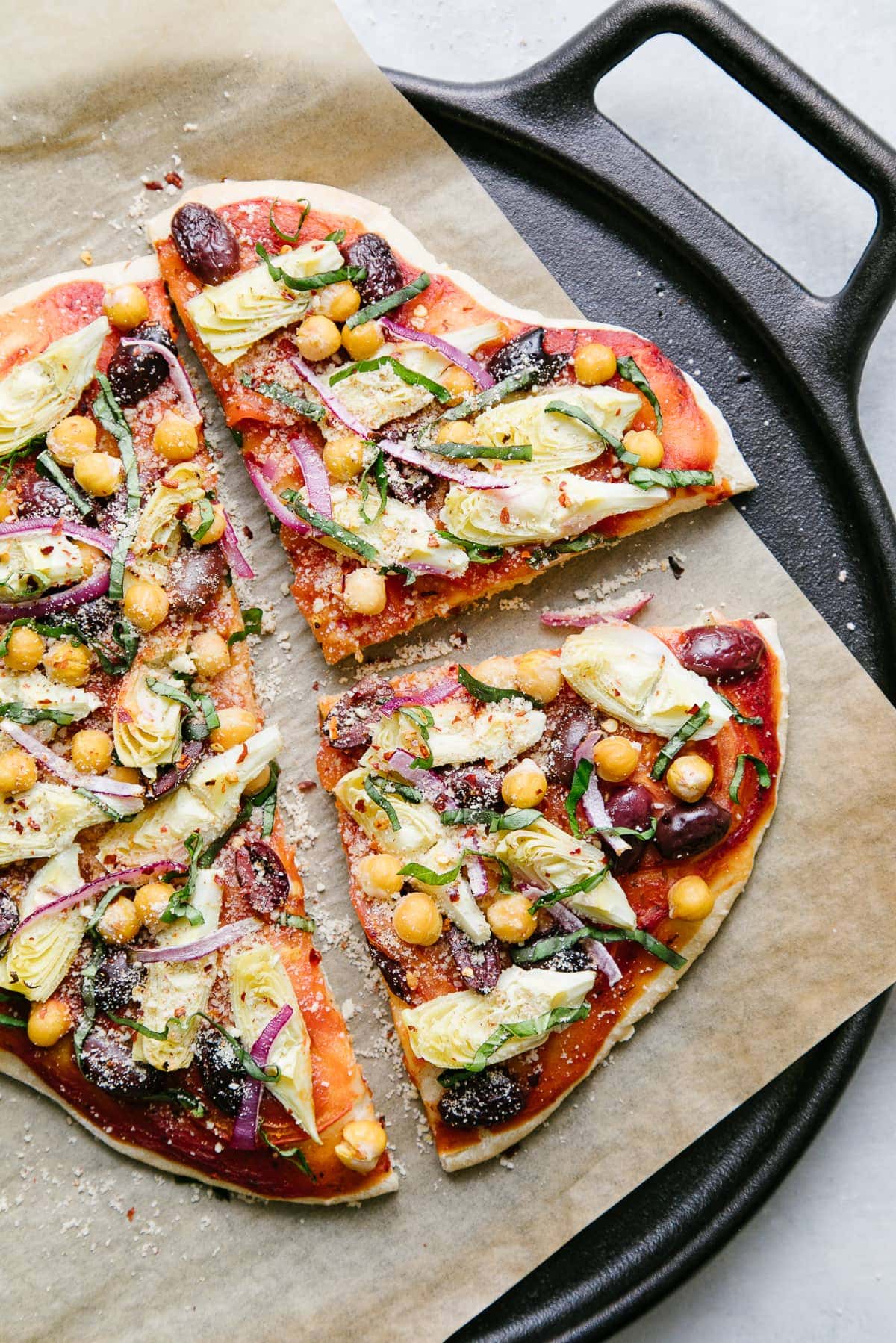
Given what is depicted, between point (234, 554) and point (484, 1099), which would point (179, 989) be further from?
point (234, 554)

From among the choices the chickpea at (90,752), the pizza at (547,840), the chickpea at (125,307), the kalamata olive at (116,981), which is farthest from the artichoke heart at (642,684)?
the chickpea at (125,307)

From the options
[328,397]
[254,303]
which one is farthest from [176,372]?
Result: [328,397]

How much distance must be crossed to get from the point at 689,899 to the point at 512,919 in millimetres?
712

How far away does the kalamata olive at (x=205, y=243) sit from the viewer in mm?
4832

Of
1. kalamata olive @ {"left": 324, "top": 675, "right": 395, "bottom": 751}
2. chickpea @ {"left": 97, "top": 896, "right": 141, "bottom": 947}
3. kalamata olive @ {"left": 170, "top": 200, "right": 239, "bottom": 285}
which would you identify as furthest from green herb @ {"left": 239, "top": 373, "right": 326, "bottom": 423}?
chickpea @ {"left": 97, "top": 896, "right": 141, "bottom": 947}

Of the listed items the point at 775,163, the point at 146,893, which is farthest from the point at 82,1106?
the point at 775,163

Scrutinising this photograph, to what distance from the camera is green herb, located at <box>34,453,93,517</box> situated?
478 centimetres

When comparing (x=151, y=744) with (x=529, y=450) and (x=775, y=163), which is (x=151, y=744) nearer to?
(x=529, y=450)

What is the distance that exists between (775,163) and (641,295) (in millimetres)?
1112

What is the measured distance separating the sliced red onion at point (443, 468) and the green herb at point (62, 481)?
124cm

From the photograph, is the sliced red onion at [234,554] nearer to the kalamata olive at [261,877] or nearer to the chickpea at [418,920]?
the kalamata olive at [261,877]

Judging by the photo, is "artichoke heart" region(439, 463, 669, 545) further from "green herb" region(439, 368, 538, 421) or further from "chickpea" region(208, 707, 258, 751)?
"chickpea" region(208, 707, 258, 751)

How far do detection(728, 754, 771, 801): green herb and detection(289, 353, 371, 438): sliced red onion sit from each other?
2.05 meters

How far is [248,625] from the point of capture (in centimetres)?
505
